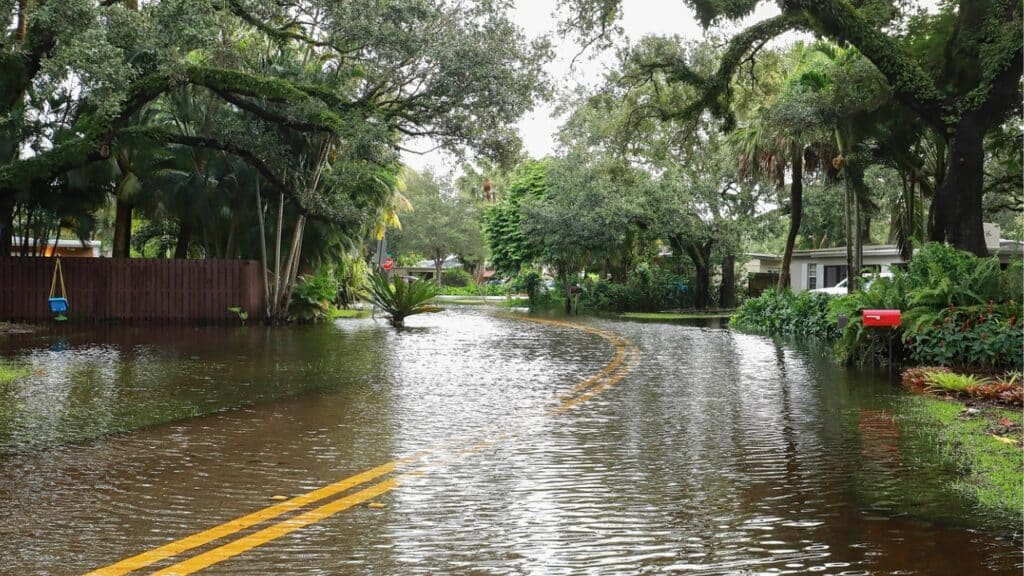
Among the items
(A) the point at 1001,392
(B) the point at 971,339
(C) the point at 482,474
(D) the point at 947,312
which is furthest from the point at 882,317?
(C) the point at 482,474

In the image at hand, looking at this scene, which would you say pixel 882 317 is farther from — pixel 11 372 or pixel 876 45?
pixel 11 372

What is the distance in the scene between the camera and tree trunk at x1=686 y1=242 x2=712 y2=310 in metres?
40.8

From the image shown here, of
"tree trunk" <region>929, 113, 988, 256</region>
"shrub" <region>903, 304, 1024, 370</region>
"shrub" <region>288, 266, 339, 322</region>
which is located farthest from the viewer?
"shrub" <region>288, 266, 339, 322</region>

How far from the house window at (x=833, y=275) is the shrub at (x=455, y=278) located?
49259mm

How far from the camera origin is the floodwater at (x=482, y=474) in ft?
16.2

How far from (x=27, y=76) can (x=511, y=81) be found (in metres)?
11.3

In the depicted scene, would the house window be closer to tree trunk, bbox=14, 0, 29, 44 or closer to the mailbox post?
the mailbox post

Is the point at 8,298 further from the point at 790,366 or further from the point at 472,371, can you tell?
the point at 790,366

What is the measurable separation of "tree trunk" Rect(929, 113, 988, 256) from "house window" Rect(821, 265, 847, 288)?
21618mm

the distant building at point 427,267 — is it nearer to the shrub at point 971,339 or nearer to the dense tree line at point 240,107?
the dense tree line at point 240,107

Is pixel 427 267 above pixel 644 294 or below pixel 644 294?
above

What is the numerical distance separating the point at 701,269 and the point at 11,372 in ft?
106

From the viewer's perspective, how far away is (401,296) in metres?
27.0

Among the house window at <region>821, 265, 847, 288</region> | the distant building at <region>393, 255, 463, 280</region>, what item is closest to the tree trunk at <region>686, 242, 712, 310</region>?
the house window at <region>821, 265, 847, 288</region>
